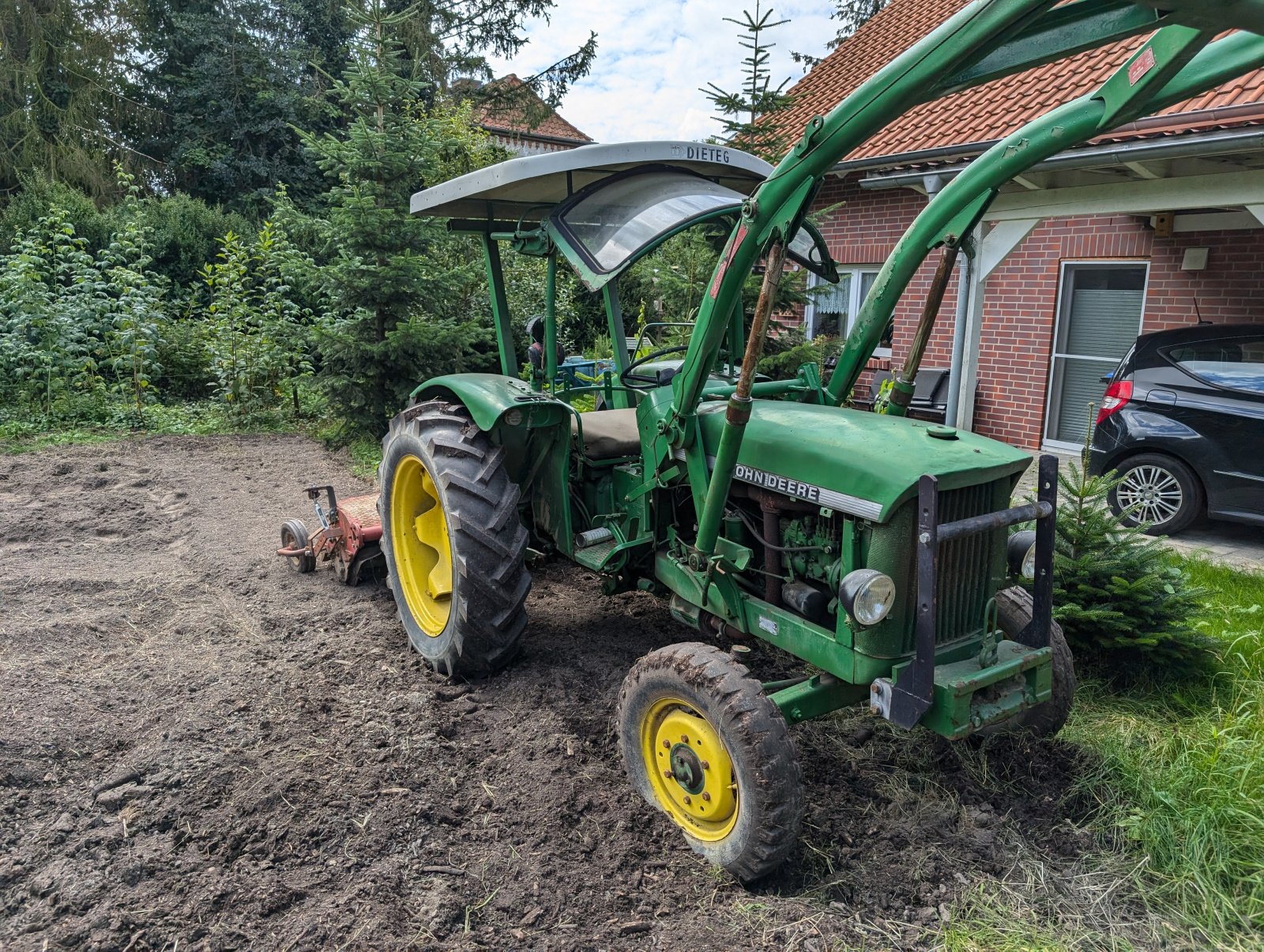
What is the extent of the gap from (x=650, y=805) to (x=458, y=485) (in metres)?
1.58

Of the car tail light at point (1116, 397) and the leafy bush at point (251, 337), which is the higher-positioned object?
the leafy bush at point (251, 337)

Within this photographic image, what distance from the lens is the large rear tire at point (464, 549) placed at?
3711mm

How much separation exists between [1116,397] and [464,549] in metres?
5.54

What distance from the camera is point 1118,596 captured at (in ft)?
12.4

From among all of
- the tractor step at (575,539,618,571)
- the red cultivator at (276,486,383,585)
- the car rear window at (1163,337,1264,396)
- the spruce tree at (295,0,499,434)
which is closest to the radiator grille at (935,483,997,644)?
the tractor step at (575,539,618,571)

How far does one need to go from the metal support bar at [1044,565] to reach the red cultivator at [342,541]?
3.39 meters

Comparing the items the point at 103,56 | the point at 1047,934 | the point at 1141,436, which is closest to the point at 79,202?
the point at 103,56

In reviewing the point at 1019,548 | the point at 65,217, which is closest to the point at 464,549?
the point at 1019,548

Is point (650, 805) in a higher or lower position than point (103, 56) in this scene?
lower

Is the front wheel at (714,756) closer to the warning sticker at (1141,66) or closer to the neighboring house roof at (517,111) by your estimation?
the warning sticker at (1141,66)

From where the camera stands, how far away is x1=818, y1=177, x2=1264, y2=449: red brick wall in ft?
25.2

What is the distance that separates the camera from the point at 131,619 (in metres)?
4.60

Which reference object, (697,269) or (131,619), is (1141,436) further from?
(131,619)

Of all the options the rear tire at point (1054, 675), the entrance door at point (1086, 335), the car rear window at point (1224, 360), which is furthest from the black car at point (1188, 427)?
the rear tire at point (1054, 675)
